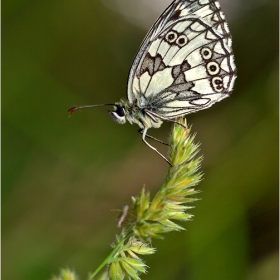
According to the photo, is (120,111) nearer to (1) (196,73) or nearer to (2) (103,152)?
(1) (196,73)

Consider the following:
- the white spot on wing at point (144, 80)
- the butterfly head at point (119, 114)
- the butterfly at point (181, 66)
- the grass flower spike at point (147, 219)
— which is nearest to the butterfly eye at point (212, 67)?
the butterfly at point (181, 66)

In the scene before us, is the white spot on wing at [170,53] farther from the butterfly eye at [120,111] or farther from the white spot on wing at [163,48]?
the butterfly eye at [120,111]

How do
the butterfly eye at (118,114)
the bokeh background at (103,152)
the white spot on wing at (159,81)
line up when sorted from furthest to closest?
1. the bokeh background at (103,152)
2. the white spot on wing at (159,81)
3. the butterfly eye at (118,114)

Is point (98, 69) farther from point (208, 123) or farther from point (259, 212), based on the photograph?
point (259, 212)

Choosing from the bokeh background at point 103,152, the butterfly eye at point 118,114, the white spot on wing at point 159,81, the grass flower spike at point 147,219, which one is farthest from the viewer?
the bokeh background at point 103,152

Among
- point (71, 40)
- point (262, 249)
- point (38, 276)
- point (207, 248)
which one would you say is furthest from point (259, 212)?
point (71, 40)

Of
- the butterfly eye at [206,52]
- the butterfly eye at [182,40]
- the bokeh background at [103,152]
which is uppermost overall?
the butterfly eye at [206,52]
